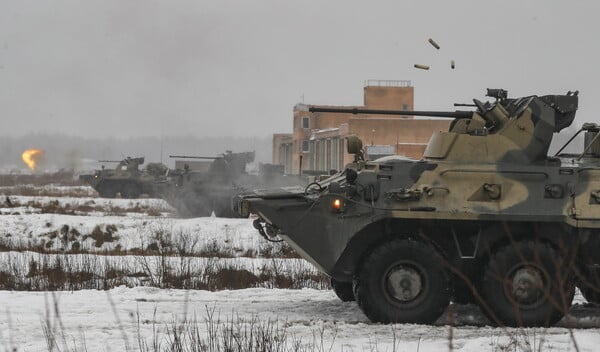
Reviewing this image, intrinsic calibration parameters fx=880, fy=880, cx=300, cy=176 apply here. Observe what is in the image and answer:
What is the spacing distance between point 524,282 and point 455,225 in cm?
90

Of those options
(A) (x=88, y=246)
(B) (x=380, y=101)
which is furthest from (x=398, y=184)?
(B) (x=380, y=101)

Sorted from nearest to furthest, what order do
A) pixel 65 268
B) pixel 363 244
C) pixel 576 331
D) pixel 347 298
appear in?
1. pixel 576 331
2. pixel 363 244
3. pixel 347 298
4. pixel 65 268

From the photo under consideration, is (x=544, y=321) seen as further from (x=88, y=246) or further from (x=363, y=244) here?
(x=88, y=246)

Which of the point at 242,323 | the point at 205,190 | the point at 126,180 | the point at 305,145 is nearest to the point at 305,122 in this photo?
the point at 305,145

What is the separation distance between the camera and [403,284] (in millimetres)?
8938

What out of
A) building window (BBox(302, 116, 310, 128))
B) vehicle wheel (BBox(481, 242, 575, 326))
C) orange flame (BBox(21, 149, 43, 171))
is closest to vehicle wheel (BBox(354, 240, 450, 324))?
vehicle wheel (BBox(481, 242, 575, 326))

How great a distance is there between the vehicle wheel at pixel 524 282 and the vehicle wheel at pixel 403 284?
1.60 ft

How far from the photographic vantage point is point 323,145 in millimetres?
51969

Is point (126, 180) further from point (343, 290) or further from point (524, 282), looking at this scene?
point (524, 282)

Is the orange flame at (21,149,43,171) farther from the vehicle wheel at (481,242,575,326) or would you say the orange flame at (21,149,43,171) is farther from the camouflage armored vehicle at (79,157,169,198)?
the vehicle wheel at (481,242,575,326)

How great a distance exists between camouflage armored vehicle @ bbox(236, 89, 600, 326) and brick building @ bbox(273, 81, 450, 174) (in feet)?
90.5

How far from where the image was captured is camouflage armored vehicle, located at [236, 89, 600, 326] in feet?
29.1

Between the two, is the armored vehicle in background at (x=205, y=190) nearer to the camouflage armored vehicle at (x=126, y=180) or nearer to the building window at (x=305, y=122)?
the camouflage armored vehicle at (x=126, y=180)

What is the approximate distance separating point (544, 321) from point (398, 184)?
6.60ft
